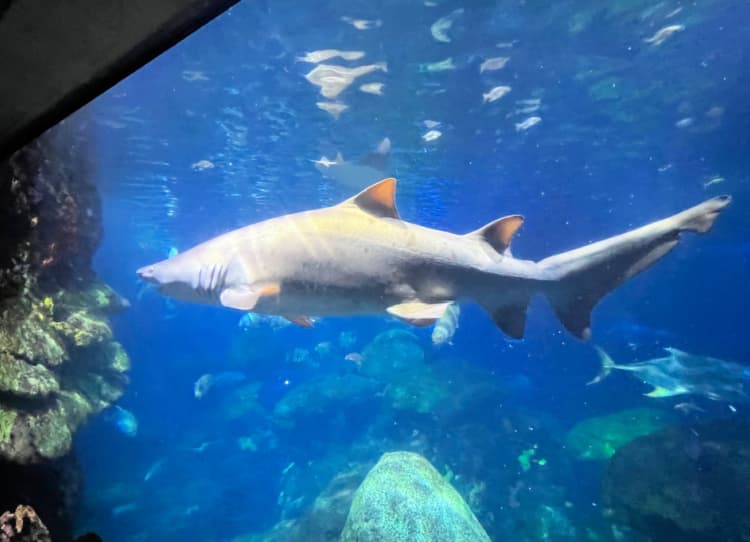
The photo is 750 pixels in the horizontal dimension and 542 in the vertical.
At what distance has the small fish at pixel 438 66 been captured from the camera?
534 inches

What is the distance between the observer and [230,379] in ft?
84.2

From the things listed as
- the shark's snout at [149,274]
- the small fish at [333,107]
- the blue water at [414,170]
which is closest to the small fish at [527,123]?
the blue water at [414,170]

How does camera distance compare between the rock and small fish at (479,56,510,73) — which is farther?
small fish at (479,56,510,73)

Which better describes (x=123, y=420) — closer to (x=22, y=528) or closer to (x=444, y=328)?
(x=22, y=528)

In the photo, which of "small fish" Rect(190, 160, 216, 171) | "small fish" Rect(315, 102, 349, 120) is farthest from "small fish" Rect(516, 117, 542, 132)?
"small fish" Rect(190, 160, 216, 171)

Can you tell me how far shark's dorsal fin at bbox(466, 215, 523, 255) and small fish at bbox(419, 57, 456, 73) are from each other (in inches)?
377

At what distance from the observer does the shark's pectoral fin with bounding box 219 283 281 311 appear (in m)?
5.14

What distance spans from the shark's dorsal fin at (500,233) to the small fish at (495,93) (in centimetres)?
1128

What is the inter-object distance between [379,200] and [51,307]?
773 centimetres

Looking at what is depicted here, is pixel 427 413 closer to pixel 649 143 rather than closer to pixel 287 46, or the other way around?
pixel 287 46

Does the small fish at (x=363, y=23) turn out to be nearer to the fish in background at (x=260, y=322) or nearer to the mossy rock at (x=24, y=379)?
the mossy rock at (x=24, y=379)

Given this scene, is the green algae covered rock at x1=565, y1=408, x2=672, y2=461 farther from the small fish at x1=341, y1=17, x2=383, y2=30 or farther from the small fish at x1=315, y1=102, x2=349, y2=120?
the small fish at x1=341, y1=17, x2=383, y2=30

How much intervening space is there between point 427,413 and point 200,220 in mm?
28265

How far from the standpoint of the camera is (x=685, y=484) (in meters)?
10.5
